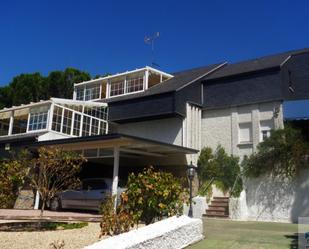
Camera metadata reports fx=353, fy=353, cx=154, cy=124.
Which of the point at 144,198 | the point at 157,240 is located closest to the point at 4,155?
the point at 144,198

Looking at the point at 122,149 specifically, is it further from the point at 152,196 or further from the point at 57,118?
the point at 152,196

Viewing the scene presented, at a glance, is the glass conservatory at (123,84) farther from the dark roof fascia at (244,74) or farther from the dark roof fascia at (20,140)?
the dark roof fascia at (20,140)

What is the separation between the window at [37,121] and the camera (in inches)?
935

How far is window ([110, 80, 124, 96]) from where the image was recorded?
29469 mm

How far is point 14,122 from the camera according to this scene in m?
29.1

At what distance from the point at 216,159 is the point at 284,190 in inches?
178

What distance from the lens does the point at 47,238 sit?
10.2 m

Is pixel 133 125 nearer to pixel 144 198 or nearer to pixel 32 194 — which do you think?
pixel 32 194

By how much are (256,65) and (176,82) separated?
553cm

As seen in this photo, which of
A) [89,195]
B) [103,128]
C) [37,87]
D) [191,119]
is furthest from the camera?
[37,87]

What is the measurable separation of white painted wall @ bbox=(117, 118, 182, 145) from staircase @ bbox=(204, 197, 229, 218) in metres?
4.14

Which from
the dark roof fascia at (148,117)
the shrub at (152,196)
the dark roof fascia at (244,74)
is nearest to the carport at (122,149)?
the dark roof fascia at (148,117)

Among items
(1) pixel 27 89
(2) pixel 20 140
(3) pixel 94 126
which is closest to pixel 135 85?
(3) pixel 94 126

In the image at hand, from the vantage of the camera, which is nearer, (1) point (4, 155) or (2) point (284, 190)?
(2) point (284, 190)
